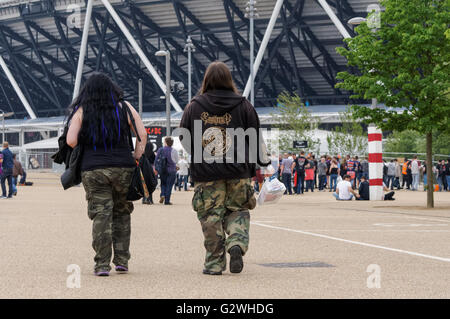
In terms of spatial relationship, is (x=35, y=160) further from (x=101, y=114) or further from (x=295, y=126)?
(x=101, y=114)

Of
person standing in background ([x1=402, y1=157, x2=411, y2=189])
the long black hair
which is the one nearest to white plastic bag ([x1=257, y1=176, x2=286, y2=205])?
the long black hair

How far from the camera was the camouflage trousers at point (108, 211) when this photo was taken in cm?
654

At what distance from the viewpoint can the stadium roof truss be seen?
53.4 m

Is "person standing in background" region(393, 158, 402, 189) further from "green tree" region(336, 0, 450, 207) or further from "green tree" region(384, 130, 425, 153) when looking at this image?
"green tree" region(336, 0, 450, 207)

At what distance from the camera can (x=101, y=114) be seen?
671cm

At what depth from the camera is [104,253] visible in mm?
6543

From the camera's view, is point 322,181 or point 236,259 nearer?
point 236,259

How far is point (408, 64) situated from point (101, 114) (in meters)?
13.2

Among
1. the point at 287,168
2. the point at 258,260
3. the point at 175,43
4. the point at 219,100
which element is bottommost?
the point at 258,260

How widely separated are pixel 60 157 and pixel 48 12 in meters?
55.5

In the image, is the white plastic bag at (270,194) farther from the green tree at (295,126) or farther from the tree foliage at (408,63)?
the green tree at (295,126)

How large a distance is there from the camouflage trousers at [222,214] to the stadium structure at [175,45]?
41.9m

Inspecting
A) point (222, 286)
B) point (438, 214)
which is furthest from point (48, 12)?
point (222, 286)

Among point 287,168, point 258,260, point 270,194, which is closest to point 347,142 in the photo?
point 287,168
